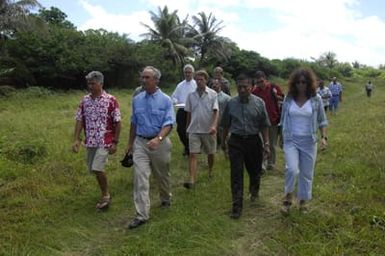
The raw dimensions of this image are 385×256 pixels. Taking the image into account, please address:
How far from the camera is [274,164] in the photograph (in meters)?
8.68

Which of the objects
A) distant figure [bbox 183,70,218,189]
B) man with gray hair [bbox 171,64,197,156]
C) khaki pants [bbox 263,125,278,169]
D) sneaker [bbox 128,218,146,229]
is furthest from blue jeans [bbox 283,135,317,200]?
man with gray hair [bbox 171,64,197,156]

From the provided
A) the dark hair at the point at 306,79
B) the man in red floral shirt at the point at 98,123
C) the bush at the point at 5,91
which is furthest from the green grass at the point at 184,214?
the bush at the point at 5,91

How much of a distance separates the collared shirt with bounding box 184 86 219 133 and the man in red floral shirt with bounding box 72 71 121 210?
170 centimetres

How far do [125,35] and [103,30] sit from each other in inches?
67.9

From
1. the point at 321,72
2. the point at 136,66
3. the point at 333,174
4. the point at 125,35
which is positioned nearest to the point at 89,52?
the point at 136,66

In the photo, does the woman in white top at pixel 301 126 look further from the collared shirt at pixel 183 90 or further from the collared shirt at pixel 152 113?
the collared shirt at pixel 183 90

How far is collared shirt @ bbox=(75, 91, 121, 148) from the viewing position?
6078mm

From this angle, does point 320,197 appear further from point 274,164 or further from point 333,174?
point 274,164

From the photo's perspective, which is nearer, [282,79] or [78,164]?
[78,164]

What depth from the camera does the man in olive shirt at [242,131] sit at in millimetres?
5953

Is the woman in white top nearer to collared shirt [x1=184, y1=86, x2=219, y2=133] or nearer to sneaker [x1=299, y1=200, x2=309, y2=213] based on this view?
sneaker [x1=299, y1=200, x2=309, y2=213]

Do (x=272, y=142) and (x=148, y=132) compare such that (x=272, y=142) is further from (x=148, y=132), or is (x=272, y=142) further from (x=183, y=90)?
(x=148, y=132)

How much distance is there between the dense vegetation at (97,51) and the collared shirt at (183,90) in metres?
13.9

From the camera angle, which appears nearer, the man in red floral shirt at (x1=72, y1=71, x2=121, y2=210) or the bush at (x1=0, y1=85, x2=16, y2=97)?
the man in red floral shirt at (x1=72, y1=71, x2=121, y2=210)
